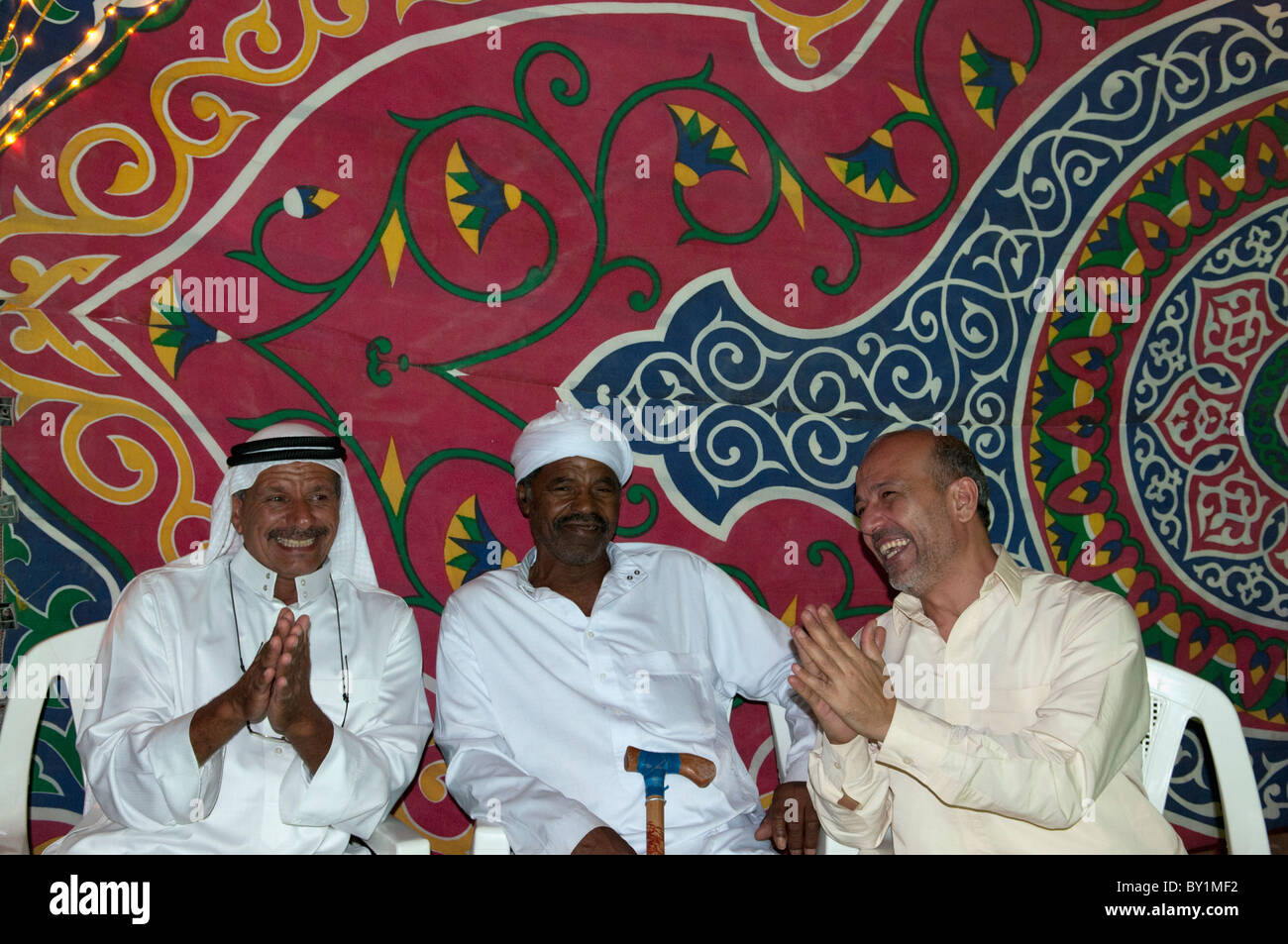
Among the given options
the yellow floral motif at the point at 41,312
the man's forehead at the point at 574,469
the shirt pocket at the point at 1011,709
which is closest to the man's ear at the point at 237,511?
the yellow floral motif at the point at 41,312

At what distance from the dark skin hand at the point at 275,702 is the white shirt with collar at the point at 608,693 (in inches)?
19.2

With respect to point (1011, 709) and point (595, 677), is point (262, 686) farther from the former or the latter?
point (1011, 709)

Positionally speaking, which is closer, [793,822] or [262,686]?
[262,686]

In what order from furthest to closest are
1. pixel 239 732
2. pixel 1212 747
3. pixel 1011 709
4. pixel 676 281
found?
pixel 676 281, pixel 1212 747, pixel 239 732, pixel 1011 709

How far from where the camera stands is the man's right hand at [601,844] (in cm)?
272

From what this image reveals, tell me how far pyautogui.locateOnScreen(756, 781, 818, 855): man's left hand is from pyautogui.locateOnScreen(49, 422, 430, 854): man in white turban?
88 centimetres

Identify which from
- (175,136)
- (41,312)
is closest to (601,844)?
(41,312)

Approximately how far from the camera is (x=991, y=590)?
2.76 metres

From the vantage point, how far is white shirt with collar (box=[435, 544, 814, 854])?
298cm

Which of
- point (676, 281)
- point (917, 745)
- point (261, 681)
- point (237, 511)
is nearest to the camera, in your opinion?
point (917, 745)

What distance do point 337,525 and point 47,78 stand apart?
56.9 inches

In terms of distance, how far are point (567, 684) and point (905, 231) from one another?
72.3 inches

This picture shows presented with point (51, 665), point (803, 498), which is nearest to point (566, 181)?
point (803, 498)
